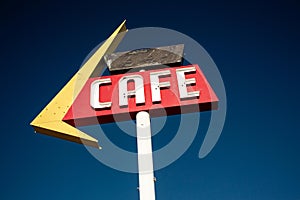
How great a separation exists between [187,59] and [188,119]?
0.25 meters

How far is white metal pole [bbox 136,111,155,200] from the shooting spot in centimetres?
113

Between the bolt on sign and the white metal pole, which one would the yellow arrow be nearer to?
the bolt on sign

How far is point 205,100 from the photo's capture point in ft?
4.16

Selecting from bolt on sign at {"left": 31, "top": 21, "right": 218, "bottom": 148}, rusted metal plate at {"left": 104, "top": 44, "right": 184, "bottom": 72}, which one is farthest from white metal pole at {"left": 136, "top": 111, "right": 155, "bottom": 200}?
rusted metal plate at {"left": 104, "top": 44, "right": 184, "bottom": 72}

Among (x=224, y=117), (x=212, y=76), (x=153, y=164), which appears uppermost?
(x=212, y=76)

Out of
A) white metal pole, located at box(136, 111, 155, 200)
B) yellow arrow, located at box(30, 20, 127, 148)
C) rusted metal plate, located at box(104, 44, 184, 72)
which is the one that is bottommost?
white metal pole, located at box(136, 111, 155, 200)

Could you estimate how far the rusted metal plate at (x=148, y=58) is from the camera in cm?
139

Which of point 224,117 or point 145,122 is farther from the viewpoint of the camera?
point 224,117

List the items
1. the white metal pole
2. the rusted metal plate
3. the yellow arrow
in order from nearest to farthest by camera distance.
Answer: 1. the white metal pole
2. the yellow arrow
3. the rusted metal plate

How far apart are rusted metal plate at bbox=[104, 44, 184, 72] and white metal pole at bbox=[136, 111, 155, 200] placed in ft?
0.66

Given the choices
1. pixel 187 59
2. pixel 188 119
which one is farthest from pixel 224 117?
pixel 187 59

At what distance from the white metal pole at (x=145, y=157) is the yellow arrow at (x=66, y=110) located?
14 centimetres

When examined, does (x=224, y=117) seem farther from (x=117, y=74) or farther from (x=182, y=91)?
(x=117, y=74)

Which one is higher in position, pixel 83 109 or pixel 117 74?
pixel 117 74
